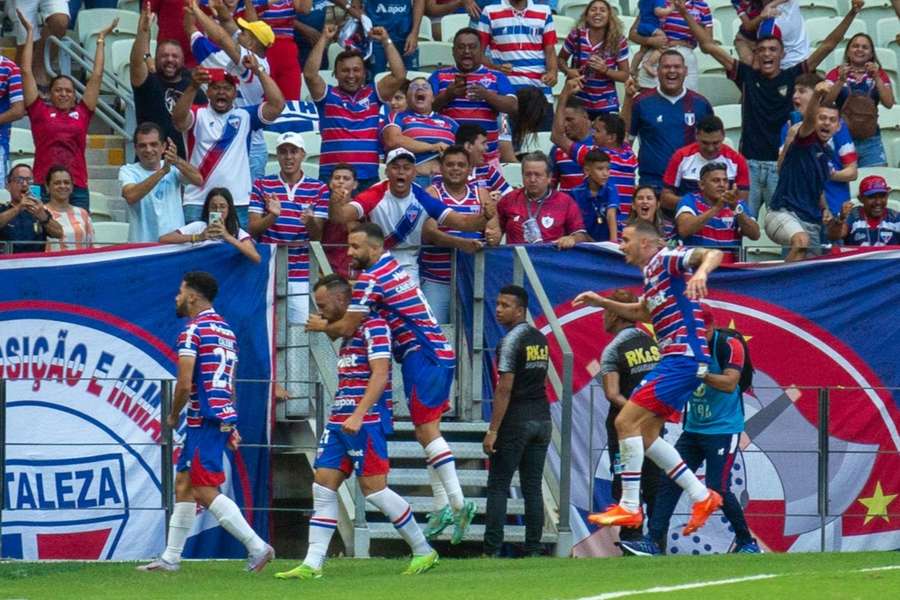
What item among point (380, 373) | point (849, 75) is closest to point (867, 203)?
point (849, 75)

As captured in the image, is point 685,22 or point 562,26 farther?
point 562,26

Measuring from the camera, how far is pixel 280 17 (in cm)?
1658

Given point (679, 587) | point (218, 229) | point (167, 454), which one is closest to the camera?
point (679, 587)

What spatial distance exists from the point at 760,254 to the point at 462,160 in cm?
Result: 283

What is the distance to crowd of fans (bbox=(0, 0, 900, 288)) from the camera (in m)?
13.4

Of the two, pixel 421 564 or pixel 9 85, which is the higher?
pixel 9 85

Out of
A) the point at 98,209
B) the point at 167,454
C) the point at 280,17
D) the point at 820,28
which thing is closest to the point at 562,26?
the point at 820,28

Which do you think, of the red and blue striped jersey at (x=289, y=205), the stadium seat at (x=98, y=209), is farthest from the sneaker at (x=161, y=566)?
the stadium seat at (x=98, y=209)

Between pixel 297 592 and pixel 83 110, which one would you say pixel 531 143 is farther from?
pixel 297 592

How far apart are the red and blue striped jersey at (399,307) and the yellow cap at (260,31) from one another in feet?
16.4

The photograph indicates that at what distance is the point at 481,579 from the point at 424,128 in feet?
18.5

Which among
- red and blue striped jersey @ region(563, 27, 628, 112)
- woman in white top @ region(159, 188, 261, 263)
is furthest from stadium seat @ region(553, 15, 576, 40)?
woman in white top @ region(159, 188, 261, 263)

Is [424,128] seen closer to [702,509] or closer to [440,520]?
[440,520]

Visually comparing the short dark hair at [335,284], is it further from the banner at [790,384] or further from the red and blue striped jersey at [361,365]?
the banner at [790,384]
